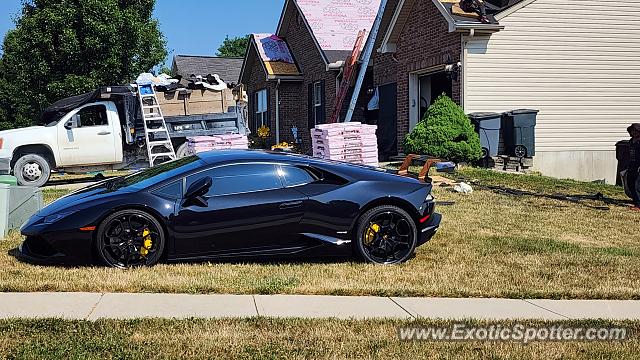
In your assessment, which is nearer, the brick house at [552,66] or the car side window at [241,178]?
the car side window at [241,178]

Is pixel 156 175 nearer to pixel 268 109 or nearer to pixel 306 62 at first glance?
pixel 306 62

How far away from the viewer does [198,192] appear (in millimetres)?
7266

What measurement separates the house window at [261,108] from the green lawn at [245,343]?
26729mm

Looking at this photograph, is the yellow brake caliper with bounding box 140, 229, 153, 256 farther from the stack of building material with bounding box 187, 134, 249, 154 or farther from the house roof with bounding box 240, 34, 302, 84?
the house roof with bounding box 240, 34, 302, 84

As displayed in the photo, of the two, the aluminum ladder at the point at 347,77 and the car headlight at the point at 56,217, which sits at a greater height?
the aluminum ladder at the point at 347,77

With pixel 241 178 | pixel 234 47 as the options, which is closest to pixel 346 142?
pixel 241 178

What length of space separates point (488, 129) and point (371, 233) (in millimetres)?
10471

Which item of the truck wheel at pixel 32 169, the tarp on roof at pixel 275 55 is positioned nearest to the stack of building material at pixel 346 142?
the truck wheel at pixel 32 169

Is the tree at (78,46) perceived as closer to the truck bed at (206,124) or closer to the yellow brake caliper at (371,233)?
the truck bed at (206,124)

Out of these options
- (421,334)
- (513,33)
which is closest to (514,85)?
(513,33)

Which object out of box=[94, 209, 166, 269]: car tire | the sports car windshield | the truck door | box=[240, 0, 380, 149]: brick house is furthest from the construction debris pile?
box=[94, 209, 166, 269]: car tire

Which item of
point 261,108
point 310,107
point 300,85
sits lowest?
point 310,107

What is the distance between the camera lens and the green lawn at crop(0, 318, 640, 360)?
4.46m

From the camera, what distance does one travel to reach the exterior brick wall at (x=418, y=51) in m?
18.1
